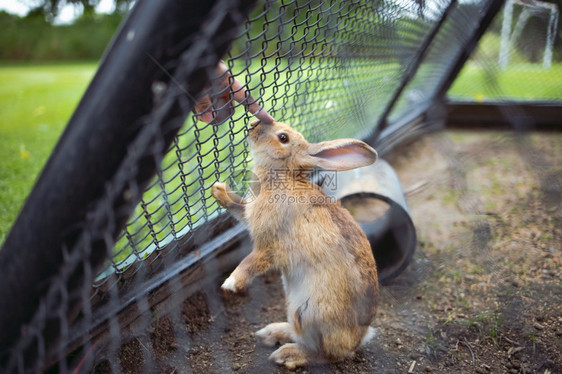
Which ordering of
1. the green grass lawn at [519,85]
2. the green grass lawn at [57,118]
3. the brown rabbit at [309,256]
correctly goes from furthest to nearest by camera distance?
the green grass lawn at [519,85]
the green grass lawn at [57,118]
the brown rabbit at [309,256]

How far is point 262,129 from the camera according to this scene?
6.56 ft

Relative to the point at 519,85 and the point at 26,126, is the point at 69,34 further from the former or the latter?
the point at 519,85

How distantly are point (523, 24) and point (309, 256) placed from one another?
361 centimetres

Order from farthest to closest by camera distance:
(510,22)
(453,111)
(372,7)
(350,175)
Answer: (453,111), (510,22), (350,175), (372,7)

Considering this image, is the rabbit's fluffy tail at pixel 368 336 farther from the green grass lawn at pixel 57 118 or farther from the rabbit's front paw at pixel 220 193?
the green grass lawn at pixel 57 118

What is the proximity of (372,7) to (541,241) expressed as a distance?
5.79 ft

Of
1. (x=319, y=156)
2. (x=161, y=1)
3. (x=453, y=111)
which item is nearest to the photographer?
(x=161, y=1)

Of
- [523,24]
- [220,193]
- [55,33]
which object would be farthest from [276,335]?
[55,33]

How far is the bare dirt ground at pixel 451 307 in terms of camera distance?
1.81m

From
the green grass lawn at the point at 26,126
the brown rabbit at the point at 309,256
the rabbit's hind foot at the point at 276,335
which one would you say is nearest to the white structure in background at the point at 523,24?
the brown rabbit at the point at 309,256

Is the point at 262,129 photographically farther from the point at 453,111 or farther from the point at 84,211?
the point at 453,111

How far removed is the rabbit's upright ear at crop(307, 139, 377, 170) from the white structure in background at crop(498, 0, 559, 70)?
248 cm

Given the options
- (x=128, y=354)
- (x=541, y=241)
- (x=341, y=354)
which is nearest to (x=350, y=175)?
(x=341, y=354)

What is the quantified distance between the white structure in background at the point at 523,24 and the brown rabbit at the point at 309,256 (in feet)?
8.57
